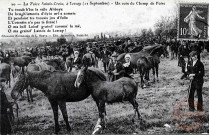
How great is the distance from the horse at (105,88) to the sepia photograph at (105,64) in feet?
0.14

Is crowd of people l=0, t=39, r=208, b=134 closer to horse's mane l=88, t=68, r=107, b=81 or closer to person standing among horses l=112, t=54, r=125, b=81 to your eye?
person standing among horses l=112, t=54, r=125, b=81

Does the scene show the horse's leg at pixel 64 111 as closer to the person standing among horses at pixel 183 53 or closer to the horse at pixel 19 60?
the horse at pixel 19 60

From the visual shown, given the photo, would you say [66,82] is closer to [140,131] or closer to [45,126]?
[45,126]

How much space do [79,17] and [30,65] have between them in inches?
68.7

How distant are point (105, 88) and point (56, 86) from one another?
44.5 inches

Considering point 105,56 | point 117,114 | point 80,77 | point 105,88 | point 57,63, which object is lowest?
point 117,114

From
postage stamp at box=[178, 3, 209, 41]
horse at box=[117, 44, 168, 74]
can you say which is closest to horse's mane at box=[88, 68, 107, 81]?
horse at box=[117, 44, 168, 74]

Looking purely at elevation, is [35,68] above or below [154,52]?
below

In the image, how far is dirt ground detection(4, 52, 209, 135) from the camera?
6.75 metres

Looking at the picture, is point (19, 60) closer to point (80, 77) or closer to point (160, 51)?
point (80, 77)

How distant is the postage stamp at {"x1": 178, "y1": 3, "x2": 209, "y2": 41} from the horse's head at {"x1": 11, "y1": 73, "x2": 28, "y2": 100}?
4.20 meters

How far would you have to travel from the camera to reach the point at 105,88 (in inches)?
246

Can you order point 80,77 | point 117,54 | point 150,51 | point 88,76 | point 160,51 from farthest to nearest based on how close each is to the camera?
point 160,51, point 150,51, point 117,54, point 88,76, point 80,77

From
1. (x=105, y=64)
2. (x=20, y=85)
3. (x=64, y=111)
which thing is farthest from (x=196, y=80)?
(x=20, y=85)
